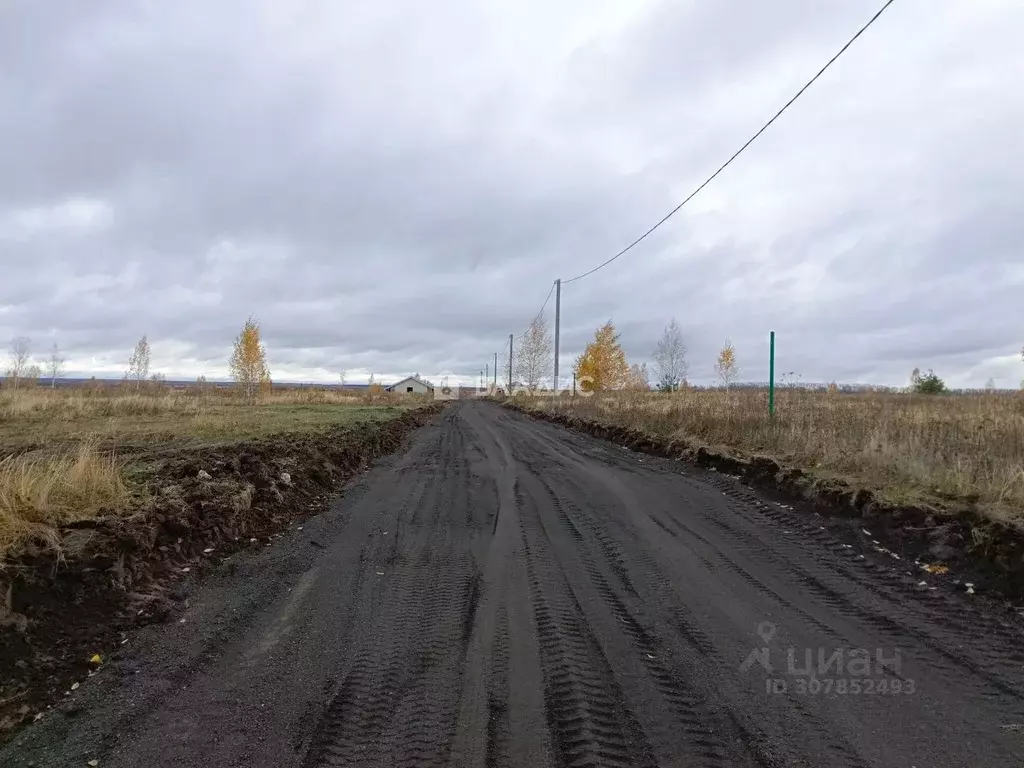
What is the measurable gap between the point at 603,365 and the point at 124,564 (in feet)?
164

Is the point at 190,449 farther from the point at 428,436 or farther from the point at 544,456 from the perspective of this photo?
the point at 428,436

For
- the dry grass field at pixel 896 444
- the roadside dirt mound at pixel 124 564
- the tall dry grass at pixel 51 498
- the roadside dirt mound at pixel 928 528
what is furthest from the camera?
the dry grass field at pixel 896 444

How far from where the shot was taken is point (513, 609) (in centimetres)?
462

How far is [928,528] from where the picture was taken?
19.5 ft

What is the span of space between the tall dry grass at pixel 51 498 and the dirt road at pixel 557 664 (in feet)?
4.33

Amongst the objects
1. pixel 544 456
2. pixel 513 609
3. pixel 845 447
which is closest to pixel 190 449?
pixel 544 456

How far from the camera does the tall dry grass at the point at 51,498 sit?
4609mm

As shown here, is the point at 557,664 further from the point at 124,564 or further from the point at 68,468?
the point at 68,468

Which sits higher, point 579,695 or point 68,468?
point 68,468

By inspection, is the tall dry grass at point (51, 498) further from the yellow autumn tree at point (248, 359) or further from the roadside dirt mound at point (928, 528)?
the yellow autumn tree at point (248, 359)

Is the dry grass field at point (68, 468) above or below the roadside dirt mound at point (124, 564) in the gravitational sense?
above

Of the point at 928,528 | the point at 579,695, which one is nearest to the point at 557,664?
the point at 579,695

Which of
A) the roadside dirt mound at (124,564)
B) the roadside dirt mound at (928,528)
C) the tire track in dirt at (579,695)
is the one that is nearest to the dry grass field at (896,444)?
the roadside dirt mound at (928,528)

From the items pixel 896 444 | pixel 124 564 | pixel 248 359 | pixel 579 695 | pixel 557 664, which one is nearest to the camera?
pixel 579 695
